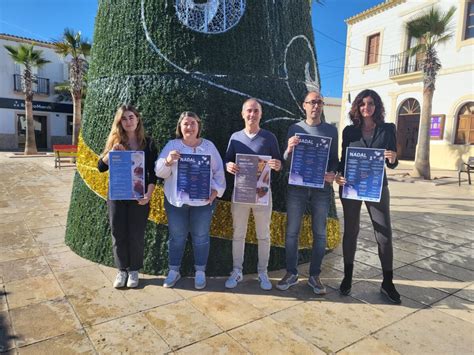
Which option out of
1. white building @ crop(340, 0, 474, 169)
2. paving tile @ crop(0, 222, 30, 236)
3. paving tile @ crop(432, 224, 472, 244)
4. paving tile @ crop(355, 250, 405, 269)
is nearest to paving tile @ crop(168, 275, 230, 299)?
paving tile @ crop(355, 250, 405, 269)

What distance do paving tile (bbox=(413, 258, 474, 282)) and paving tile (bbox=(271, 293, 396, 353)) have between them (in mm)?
1437

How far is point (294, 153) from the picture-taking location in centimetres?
316

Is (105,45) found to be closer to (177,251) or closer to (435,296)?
(177,251)

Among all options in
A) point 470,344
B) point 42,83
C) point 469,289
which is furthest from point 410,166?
point 42,83

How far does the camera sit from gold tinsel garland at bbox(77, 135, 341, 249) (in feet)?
11.8

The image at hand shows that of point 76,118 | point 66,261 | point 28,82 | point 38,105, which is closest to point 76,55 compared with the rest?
point 76,118

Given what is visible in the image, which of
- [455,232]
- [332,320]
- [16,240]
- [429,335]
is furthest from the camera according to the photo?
[455,232]

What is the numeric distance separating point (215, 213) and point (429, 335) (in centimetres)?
209

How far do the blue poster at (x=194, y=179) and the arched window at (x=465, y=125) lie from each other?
626 inches

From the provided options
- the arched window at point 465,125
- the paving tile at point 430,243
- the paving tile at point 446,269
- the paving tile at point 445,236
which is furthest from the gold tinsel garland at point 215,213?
the arched window at point 465,125

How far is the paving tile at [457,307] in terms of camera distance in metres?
2.94

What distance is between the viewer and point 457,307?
3.10m

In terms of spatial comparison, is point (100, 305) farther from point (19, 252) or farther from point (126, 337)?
point (19, 252)

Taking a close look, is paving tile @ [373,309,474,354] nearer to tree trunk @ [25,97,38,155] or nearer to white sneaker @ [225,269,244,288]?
white sneaker @ [225,269,244,288]
